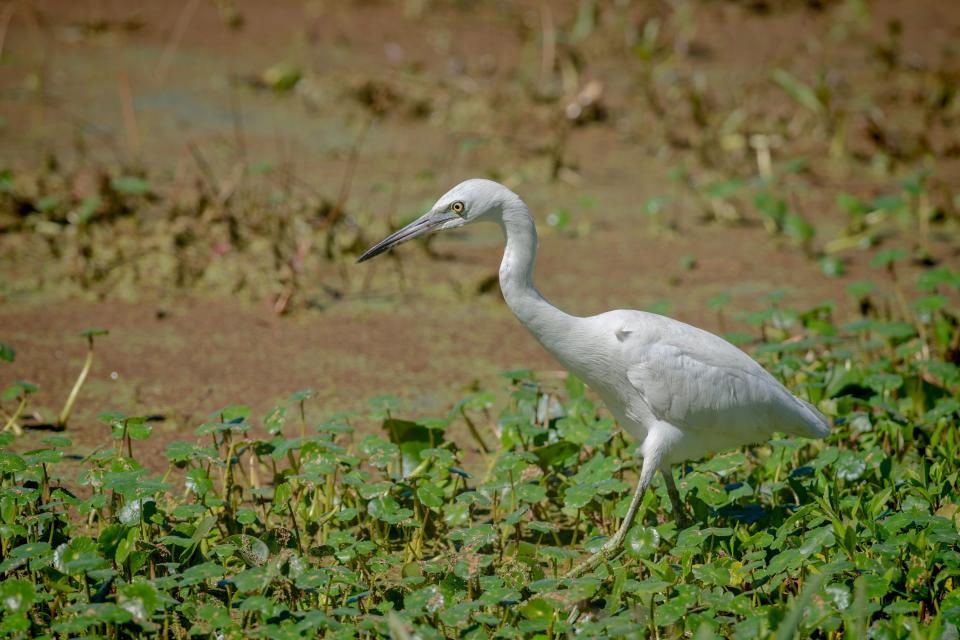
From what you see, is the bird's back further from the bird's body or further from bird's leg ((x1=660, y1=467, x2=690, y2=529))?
bird's leg ((x1=660, y1=467, x2=690, y2=529))

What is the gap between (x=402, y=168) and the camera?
7.50 metres

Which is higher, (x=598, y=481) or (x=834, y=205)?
(x=834, y=205)

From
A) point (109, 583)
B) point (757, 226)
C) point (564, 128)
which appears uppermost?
point (564, 128)

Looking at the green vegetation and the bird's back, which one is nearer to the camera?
the green vegetation

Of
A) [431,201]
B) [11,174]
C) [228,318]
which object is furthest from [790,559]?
[11,174]

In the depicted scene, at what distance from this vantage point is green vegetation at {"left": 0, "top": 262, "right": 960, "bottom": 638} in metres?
2.81

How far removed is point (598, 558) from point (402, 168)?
4697 millimetres

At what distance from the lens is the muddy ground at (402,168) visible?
5164 mm

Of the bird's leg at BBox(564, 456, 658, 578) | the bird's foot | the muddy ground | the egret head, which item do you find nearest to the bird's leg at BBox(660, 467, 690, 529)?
the bird's leg at BBox(564, 456, 658, 578)

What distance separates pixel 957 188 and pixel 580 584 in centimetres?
565

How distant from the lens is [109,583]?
116 inches

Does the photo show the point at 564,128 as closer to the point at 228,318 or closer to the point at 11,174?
the point at 228,318

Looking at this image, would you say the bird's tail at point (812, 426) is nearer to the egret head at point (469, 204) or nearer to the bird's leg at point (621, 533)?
the bird's leg at point (621, 533)

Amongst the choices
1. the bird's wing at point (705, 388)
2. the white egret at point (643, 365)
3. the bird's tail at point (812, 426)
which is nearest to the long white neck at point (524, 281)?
the white egret at point (643, 365)
